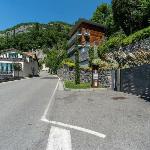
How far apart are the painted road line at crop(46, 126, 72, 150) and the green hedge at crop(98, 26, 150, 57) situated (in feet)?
75.6

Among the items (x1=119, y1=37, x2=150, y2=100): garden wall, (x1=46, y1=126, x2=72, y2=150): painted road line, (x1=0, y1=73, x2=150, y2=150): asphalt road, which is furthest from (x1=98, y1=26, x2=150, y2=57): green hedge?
(x1=46, y1=126, x2=72, y2=150): painted road line

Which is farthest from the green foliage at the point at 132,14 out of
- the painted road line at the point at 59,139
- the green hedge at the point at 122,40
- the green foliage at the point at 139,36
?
the painted road line at the point at 59,139

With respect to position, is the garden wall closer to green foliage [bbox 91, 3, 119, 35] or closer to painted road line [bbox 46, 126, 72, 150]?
painted road line [bbox 46, 126, 72, 150]

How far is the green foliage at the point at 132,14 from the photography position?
4158 centimetres

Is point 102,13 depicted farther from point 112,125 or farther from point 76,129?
point 76,129

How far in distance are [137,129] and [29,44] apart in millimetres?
166463

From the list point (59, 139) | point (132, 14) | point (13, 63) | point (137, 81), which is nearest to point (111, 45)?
point (132, 14)

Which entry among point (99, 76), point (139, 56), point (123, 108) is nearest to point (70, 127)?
point (123, 108)

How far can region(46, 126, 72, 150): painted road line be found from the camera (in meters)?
7.36

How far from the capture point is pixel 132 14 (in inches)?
1697

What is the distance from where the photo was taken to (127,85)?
2300cm

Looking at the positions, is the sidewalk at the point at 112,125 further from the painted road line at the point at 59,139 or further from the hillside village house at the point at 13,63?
the hillside village house at the point at 13,63

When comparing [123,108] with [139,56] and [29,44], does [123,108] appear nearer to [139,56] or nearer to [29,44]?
[139,56]

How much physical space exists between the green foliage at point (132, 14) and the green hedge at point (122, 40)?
132 inches
